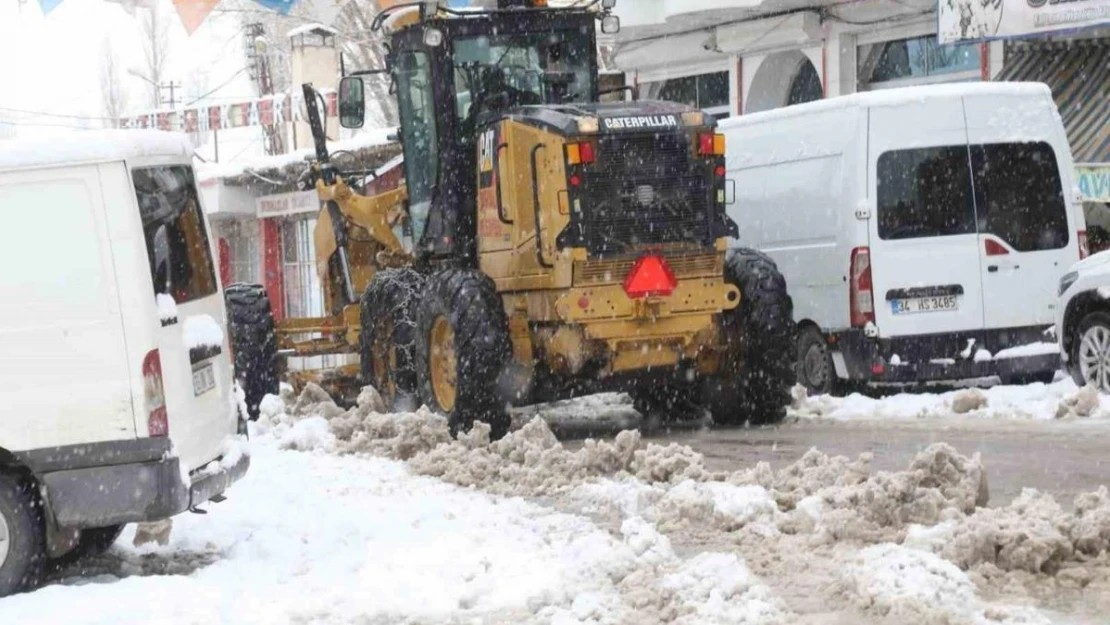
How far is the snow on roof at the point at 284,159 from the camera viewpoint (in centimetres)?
2741

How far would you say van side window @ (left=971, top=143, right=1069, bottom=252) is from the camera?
1399 cm

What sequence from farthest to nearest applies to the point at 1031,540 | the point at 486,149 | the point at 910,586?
the point at 486,149 → the point at 1031,540 → the point at 910,586

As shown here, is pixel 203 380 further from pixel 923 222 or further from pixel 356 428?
pixel 923 222

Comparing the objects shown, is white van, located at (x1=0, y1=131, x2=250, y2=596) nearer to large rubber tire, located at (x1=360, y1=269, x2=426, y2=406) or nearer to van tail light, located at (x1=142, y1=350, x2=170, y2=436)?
van tail light, located at (x1=142, y1=350, x2=170, y2=436)

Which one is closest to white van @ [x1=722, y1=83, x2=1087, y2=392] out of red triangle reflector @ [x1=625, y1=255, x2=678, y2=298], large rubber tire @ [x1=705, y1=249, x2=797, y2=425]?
large rubber tire @ [x1=705, y1=249, x2=797, y2=425]

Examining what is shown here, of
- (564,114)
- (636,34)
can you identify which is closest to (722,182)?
(564,114)

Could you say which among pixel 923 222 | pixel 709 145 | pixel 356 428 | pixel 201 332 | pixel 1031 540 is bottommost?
pixel 356 428

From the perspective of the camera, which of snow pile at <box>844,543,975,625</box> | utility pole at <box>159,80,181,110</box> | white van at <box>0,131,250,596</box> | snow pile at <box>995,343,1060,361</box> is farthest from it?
utility pole at <box>159,80,181,110</box>

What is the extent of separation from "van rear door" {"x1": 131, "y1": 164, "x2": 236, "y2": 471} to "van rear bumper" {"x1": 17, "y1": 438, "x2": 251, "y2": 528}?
0.19m

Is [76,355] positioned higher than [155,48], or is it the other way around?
[155,48]

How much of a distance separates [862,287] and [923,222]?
2.44 ft

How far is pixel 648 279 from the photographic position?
39.3 ft

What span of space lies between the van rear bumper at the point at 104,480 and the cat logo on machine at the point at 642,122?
17.1 feet

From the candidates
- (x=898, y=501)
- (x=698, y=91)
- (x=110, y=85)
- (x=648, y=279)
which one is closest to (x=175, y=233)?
(x=898, y=501)
